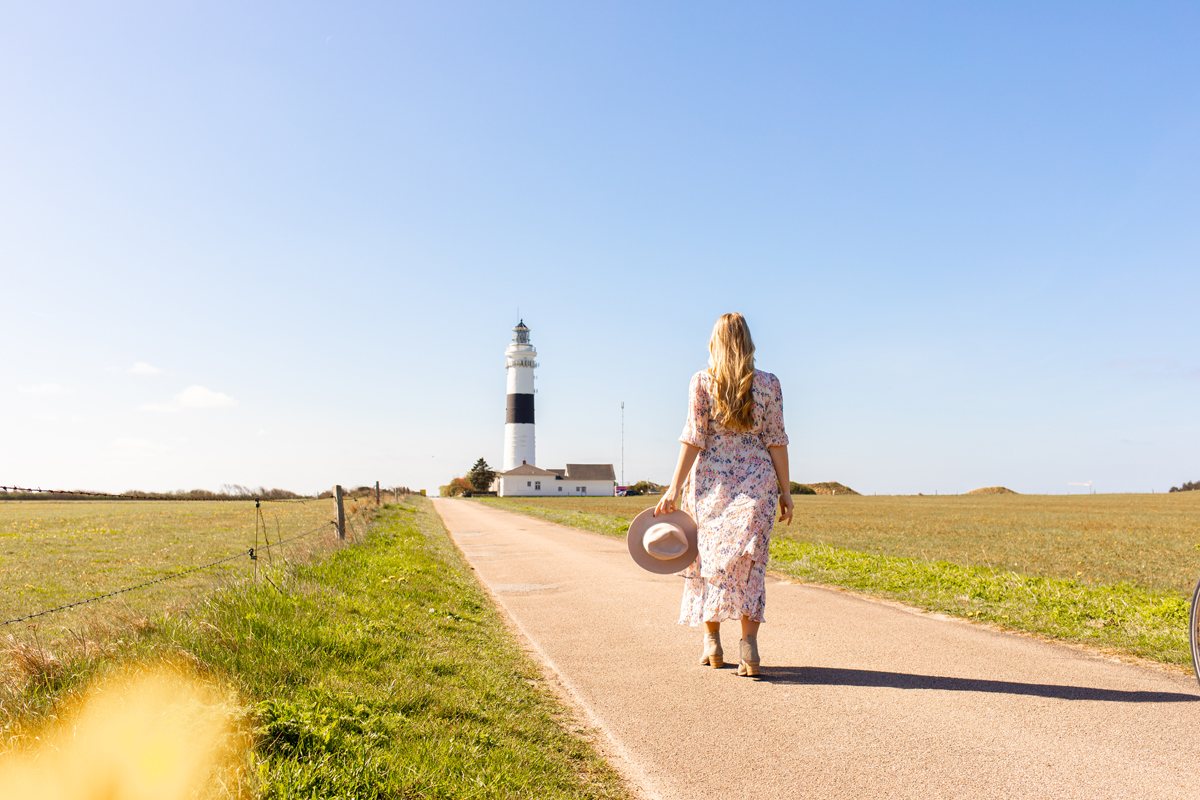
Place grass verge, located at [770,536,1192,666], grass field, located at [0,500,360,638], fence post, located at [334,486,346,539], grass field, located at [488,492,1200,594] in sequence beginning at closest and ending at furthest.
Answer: grass verge, located at [770,536,1192,666] → grass field, located at [0,500,360,638] → fence post, located at [334,486,346,539] → grass field, located at [488,492,1200,594]

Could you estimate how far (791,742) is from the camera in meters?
4.12

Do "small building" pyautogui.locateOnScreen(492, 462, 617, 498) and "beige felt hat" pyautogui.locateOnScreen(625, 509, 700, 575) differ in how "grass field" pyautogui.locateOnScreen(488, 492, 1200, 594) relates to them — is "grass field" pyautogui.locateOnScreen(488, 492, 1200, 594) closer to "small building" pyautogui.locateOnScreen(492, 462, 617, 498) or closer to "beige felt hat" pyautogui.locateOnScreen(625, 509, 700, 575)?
"beige felt hat" pyautogui.locateOnScreen(625, 509, 700, 575)

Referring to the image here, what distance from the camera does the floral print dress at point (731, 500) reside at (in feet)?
18.0

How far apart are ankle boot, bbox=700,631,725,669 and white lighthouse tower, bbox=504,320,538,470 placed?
90.7 metres

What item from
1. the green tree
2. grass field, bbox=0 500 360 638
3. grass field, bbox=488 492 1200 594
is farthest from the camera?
the green tree

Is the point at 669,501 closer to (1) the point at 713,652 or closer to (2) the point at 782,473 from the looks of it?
(2) the point at 782,473

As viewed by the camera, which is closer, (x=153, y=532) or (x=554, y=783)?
(x=554, y=783)

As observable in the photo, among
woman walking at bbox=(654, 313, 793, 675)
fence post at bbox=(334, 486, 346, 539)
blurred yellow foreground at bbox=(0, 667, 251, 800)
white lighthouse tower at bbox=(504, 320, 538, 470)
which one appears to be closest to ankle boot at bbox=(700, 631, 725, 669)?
woman walking at bbox=(654, 313, 793, 675)

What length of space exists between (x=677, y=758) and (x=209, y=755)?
2.16 meters

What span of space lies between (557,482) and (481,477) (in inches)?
521

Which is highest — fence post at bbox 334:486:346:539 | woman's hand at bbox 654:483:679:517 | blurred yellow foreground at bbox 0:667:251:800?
woman's hand at bbox 654:483:679:517

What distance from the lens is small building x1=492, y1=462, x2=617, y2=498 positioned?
345 ft

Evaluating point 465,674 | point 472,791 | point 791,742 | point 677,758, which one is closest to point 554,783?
point 472,791

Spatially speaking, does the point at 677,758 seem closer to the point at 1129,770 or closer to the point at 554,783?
the point at 554,783
